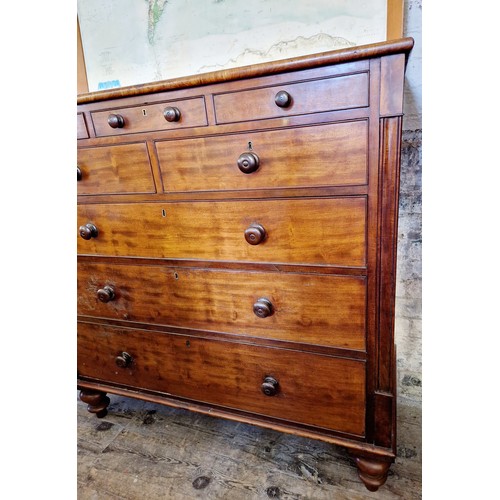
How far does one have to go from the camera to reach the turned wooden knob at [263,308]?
104 cm

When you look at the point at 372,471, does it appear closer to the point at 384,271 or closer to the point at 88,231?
the point at 384,271

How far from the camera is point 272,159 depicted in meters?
0.95

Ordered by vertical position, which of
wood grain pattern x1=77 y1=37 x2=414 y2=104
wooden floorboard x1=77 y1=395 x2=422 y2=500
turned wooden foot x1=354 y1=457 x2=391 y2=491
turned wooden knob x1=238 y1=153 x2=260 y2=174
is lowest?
wooden floorboard x1=77 y1=395 x2=422 y2=500

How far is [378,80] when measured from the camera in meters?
0.81

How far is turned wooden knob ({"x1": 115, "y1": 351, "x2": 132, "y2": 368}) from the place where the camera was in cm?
135

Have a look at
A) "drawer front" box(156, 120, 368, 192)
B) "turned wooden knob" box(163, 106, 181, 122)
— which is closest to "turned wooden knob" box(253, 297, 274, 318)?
"drawer front" box(156, 120, 368, 192)

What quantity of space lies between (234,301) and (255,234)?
274mm

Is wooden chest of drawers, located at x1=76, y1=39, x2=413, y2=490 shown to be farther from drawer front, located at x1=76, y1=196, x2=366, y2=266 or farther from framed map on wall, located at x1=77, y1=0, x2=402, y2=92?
framed map on wall, located at x1=77, y1=0, x2=402, y2=92

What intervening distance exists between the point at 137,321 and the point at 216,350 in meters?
0.36

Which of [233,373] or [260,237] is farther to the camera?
[233,373]

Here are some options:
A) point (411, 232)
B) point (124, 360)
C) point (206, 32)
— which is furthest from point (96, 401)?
point (206, 32)
